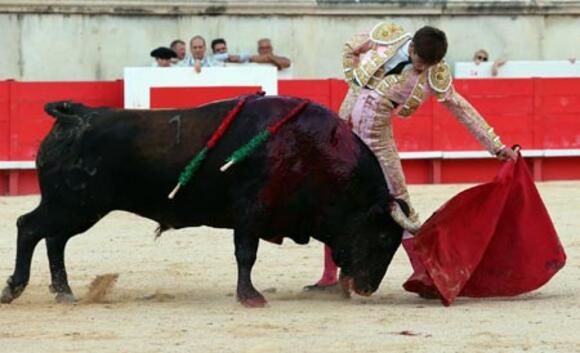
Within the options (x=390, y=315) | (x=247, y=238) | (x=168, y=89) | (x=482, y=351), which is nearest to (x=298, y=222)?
(x=247, y=238)

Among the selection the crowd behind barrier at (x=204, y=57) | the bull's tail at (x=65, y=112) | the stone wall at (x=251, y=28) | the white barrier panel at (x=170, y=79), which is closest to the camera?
the bull's tail at (x=65, y=112)

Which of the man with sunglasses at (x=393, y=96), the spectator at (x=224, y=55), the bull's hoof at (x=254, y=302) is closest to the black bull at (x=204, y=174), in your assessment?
the bull's hoof at (x=254, y=302)

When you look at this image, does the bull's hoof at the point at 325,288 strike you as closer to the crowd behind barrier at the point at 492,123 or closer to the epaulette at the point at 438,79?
the epaulette at the point at 438,79

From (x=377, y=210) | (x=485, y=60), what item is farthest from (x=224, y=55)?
(x=377, y=210)

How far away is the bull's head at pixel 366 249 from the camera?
686 cm

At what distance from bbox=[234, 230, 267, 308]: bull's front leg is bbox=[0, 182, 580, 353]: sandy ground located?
0.05 meters

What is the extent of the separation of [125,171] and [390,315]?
1196 millimetres

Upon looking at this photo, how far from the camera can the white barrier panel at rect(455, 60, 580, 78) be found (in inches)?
604

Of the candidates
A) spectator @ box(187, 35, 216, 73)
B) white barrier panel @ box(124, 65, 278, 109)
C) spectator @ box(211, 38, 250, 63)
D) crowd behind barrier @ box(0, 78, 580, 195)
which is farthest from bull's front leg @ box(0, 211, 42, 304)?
spectator @ box(211, 38, 250, 63)

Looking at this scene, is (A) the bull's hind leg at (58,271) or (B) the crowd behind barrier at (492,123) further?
(B) the crowd behind barrier at (492,123)

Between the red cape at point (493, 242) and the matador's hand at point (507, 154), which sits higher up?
the matador's hand at point (507, 154)

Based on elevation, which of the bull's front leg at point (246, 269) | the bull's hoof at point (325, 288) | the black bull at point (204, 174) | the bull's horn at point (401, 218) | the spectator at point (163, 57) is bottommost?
the bull's hoof at point (325, 288)

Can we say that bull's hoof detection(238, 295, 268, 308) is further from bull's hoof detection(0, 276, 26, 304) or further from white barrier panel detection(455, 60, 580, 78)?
white barrier panel detection(455, 60, 580, 78)

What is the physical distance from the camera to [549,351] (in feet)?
17.9
